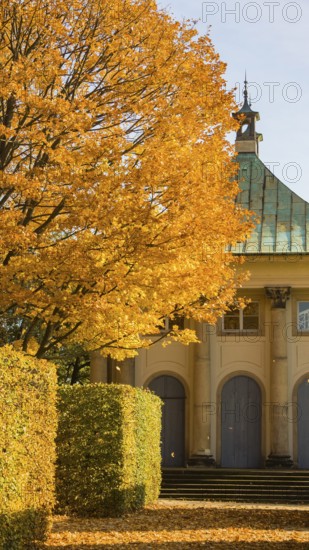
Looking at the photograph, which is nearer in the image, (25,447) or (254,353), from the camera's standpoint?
(25,447)

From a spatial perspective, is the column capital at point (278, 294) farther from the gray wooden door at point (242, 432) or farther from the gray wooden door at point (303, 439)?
the gray wooden door at point (303, 439)

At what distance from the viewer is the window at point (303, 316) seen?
31.3m

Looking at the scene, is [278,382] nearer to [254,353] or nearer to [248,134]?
[254,353]

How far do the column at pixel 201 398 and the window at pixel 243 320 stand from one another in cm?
110

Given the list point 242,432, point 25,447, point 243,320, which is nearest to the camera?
point 25,447

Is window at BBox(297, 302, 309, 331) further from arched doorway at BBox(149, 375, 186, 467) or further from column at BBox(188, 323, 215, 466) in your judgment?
arched doorway at BBox(149, 375, 186, 467)

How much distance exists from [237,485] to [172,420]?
189 inches

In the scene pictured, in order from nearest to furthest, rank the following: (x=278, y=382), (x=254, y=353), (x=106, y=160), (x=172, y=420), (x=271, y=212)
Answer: (x=106, y=160), (x=278, y=382), (x=254, y=353), (x=172, y=420), (x=271, y=212)

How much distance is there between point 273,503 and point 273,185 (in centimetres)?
1315

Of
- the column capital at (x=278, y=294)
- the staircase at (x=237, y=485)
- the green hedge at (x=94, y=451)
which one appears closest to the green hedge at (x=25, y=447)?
the green hedge at (x=94, y=451)

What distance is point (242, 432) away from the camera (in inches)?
1216

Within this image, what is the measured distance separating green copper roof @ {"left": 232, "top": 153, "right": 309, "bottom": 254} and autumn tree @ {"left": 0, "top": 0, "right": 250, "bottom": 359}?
15.7 meters

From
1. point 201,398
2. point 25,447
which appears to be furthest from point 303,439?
point 25,447

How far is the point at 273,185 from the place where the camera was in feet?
114
